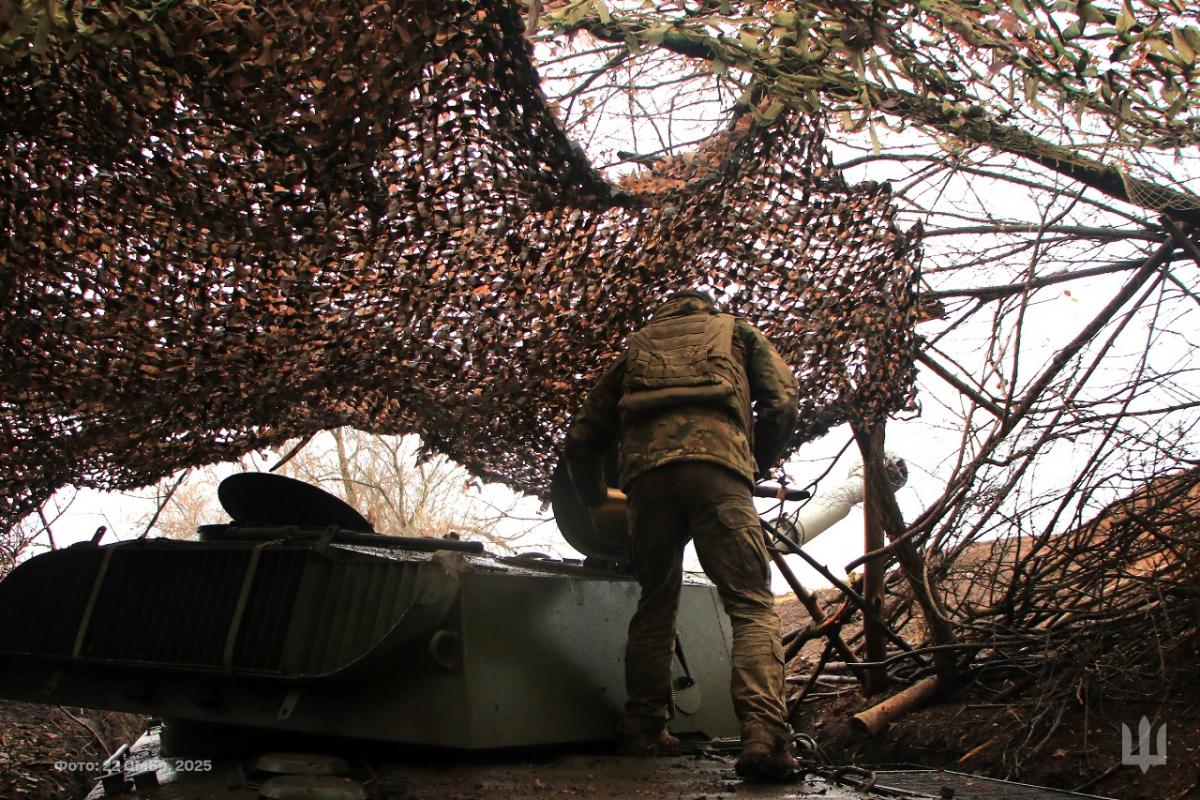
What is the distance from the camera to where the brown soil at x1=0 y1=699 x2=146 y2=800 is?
16.5 feet

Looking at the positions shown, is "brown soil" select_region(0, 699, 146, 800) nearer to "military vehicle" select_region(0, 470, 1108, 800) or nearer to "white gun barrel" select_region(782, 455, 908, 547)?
"military vehicle" select_region(0, 470, 1108, 800)

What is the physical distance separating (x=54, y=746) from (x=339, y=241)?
396 centimetres

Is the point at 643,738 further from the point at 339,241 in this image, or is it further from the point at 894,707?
the point at 894,707

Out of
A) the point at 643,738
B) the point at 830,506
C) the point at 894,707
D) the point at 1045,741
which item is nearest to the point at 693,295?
the point at 643,738

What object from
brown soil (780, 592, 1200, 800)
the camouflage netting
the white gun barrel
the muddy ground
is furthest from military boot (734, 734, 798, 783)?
the white gun barrel

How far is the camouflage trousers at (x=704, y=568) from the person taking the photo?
356 cm

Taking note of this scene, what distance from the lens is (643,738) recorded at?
3.62 meters

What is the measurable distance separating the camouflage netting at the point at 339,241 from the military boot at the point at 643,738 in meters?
1.29

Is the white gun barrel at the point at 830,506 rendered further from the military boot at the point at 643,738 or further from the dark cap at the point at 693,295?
the military boot at the point at 643,738

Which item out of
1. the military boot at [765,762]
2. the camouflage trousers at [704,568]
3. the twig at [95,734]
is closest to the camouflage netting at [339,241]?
the camouflage trousers at [704,568]

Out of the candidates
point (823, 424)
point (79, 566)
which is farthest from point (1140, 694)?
point (79, 566)

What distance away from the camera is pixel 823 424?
4.97 m

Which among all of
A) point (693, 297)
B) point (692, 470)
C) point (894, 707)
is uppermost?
point (693, 297)

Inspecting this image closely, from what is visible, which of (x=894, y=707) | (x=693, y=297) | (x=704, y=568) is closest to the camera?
(x=704, y=568)
